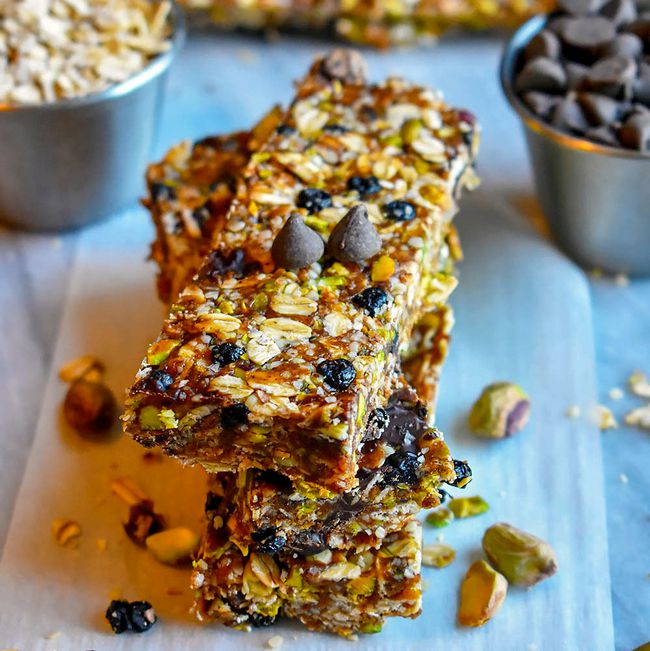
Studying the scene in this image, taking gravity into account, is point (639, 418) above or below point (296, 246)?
below

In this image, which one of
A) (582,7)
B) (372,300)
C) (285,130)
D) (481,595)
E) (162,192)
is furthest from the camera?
(582,7)

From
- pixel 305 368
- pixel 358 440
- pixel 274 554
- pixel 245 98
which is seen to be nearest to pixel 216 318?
pixel 305 368

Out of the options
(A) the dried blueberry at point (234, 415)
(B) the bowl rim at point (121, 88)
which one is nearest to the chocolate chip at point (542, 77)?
(B) the bowl rim at point (121, 88)

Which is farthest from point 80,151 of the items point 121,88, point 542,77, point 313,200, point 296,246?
point 542,77

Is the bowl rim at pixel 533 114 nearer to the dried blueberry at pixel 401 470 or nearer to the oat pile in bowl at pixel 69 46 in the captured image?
the oat pile in bowl at pixel 69 46

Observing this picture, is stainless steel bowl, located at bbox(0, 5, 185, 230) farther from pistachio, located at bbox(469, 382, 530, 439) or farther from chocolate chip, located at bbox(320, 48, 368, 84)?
pistachio, located at bbox(469, 382, 530, 439)

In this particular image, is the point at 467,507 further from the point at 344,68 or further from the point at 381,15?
the point at 381,15
